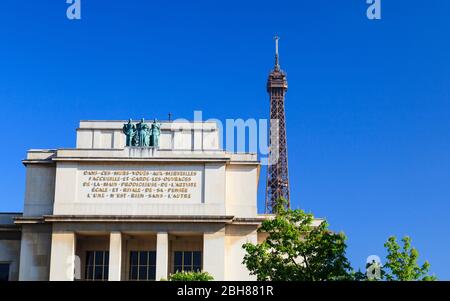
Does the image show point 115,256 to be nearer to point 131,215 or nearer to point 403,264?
point 131,215

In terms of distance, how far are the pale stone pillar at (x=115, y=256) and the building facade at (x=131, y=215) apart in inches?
2.8

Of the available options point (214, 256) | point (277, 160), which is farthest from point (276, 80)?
point (214, 256)

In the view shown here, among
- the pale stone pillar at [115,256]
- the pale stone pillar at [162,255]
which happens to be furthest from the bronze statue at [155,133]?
the pale stone pillar at [115,256]

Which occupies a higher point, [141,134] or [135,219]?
[141,134]

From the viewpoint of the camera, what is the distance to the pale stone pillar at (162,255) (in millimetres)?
55812

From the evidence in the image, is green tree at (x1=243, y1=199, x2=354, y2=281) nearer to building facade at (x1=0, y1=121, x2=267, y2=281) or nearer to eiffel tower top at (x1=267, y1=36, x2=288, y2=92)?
building facade at (x1=0, y1=121, x2=267, y2=281)

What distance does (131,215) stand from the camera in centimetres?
5631

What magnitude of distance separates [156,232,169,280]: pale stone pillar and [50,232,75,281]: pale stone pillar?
20.0 feet

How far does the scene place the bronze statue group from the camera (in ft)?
196

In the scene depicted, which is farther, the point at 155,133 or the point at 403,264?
the point at 155,133

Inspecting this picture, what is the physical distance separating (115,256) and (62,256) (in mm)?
3785

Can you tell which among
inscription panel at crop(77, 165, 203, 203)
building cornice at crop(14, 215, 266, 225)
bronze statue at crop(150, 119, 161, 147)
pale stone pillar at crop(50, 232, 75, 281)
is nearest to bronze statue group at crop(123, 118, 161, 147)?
bronze statue at crop(150, 119, 161, 147)

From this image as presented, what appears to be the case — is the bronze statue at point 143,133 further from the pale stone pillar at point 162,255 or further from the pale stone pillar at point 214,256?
the pale stone pillar at point 214,256
